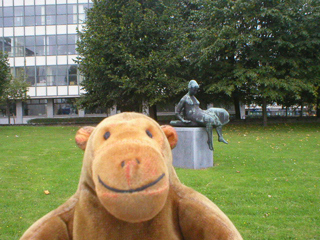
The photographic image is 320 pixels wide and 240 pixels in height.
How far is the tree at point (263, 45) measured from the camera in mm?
19203

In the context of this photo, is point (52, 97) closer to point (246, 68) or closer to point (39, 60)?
point (39, 60)

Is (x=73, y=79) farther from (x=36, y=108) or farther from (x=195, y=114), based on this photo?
(x=195, y=114)

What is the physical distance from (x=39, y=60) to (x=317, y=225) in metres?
38.5

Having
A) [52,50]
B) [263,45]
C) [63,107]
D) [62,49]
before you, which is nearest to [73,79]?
[62,49]

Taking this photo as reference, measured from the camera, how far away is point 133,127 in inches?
67.1

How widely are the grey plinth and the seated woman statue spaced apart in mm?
212

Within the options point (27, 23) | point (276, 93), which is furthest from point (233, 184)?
point (27, 23)

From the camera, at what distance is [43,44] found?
1471 inches

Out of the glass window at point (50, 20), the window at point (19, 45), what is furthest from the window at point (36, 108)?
the glass window at point (50, 20)

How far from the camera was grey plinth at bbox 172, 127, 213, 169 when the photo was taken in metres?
8.85

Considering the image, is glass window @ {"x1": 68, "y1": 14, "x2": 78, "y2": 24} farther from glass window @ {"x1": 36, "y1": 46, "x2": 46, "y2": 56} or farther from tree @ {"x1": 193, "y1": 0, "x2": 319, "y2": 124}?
tree @ {"x1": 193, "y1": 0, "x2": 319, "y2": 124}

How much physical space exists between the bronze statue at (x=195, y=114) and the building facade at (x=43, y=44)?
29.8 meters

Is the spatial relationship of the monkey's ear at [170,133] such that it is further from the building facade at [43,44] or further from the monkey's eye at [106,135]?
the building facade at [43,44]

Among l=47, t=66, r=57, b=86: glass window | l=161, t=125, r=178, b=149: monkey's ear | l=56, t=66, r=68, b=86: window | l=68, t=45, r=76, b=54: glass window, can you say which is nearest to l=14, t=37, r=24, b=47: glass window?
l=47, t=66, r=57, b=86: glass window
